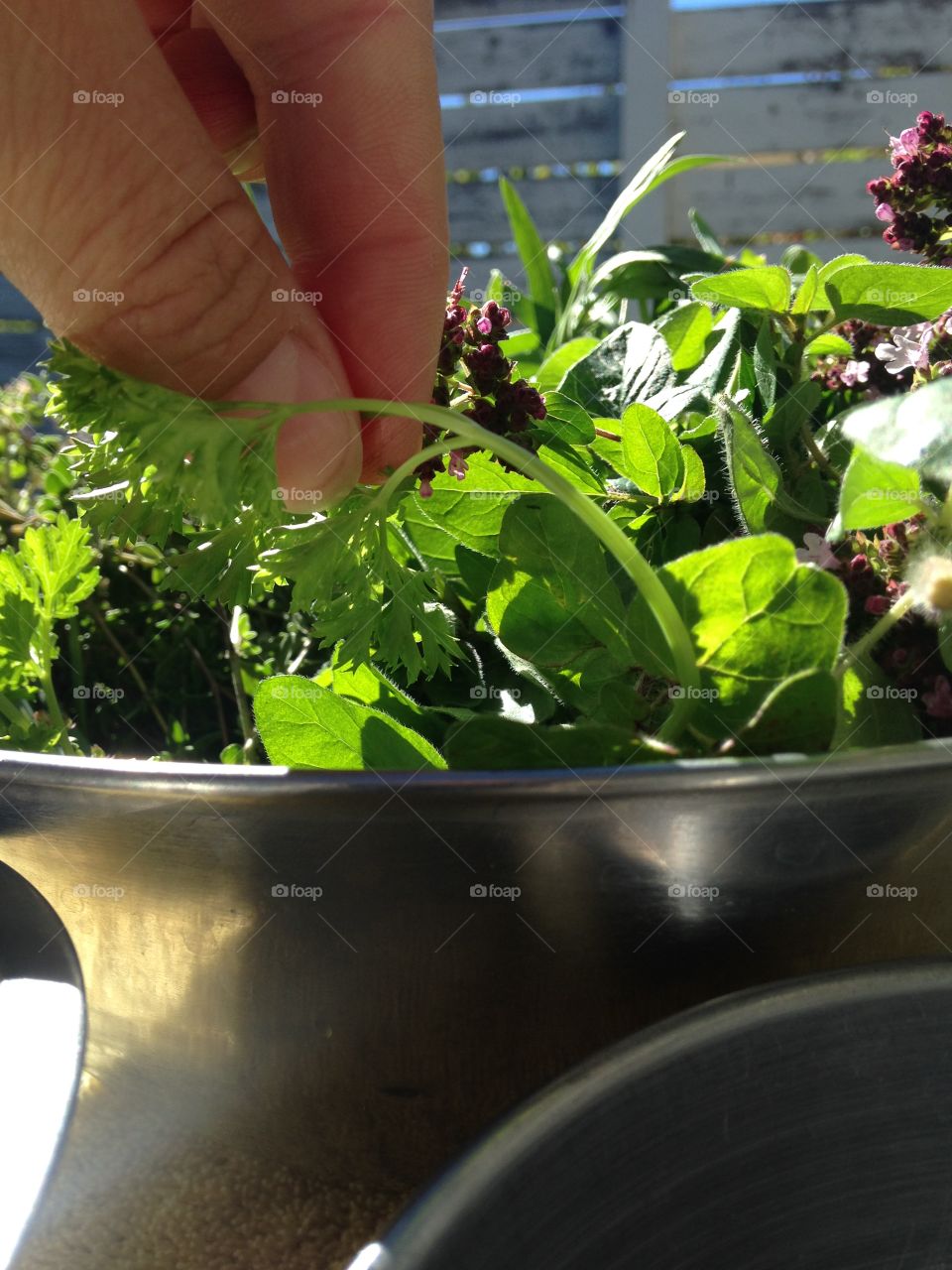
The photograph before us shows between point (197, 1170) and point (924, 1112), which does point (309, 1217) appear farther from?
point (924, 1112)

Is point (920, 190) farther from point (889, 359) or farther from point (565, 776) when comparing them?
point (565, 776)

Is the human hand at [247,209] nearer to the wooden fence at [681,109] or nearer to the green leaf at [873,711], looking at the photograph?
the green leaf at [873,711]

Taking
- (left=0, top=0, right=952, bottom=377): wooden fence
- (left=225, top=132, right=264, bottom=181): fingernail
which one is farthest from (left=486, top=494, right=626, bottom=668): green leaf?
(left=0, top=0, right=952, bottom=377): wooden fence

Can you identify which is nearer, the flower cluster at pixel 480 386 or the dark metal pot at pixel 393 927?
the dark metal pot at pixel 393 927

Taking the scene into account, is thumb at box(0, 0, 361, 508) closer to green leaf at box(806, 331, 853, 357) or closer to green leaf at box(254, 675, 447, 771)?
green leaf at box(254, 675, 447, 771)

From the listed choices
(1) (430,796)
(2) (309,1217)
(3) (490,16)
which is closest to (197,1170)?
(2) (309,1217)

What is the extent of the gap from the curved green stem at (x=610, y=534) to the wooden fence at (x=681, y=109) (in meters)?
2.63

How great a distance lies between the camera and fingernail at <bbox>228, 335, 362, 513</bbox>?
30 centimetres

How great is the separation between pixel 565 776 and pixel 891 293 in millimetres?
254

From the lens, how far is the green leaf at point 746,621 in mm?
265

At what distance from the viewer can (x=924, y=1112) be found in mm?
257

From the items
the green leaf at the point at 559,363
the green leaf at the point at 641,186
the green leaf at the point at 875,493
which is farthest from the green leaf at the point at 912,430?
the green leaf at the point at 641,186

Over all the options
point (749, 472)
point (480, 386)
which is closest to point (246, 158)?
point (480, 386)

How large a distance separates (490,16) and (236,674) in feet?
10.5
